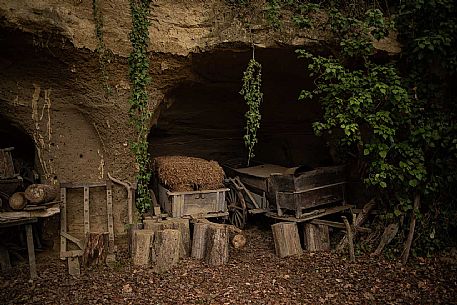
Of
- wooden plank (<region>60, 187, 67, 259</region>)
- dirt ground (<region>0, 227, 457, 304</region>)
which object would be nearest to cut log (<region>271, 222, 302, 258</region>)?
dirt ground (<region>0, 227, 457, 304</region>)

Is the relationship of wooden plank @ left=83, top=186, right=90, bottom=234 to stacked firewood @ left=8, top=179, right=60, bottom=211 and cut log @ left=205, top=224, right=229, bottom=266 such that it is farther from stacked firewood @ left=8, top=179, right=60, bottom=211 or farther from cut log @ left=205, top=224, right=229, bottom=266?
cut log @ left=205, top=224, right=229, bottom=266

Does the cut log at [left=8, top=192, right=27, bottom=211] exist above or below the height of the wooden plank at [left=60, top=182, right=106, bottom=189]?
below

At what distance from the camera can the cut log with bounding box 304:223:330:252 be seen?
630cm

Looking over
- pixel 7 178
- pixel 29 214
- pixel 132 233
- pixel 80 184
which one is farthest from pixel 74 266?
pixel 7 178

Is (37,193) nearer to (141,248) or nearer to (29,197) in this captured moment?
(29,197)

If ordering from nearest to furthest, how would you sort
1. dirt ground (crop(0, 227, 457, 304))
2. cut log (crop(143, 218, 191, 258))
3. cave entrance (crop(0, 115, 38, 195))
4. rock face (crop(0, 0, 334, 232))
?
dirt ground (crop(0, 227, 457, 304)) < rock face (crop(0, 0, 334, 232)) < cut log (crop(143, 218, 191, 258)) < cave entrance (crop(0, 115, 38, 195))

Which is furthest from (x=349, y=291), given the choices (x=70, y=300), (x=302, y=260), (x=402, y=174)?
(x=70, y=300)

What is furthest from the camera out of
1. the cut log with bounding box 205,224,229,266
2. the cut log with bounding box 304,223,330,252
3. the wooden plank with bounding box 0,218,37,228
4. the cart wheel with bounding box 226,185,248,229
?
the cart wheel with bounding box 226,185,248,229

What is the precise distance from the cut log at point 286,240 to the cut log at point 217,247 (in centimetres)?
88

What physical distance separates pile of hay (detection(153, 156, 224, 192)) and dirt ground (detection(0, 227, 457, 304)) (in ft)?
4.33

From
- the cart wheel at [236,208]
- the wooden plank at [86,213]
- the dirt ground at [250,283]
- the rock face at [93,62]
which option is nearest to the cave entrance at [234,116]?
the rock face at [93,62]

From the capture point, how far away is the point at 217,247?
5727mm

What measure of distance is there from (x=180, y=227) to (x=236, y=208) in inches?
70.4

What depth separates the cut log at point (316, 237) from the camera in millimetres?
6301
